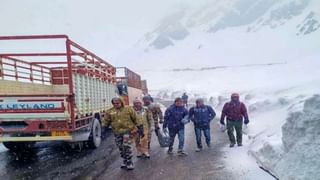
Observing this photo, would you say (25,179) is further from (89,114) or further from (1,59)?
(1,59)

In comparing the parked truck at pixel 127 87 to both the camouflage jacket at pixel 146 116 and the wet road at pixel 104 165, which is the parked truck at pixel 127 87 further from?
the camouflage jacket at pixel 146 116

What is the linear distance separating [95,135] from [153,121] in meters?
1.69

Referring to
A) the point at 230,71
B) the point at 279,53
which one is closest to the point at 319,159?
the point at 230,71

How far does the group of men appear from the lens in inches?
362

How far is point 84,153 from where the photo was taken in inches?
462

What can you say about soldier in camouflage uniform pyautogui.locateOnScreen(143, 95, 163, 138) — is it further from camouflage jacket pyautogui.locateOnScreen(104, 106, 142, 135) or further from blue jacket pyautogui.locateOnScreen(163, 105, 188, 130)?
camouflage jacket pyautogui.locateOnScreen(104, 106, 142, 135)

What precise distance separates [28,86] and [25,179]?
5.01 metres

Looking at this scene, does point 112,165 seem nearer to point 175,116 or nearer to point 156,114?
point 175,116

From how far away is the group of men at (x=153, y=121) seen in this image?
9203mm

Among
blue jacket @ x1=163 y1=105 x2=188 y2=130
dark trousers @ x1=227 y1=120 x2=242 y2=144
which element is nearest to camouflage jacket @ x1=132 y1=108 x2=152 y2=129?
blue jacket @ x1=163 y1=105 x2=188 y2=130

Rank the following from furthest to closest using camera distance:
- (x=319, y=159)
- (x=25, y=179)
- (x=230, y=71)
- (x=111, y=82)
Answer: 1. (x=230, y=71)
2. (x=111, y=82)
3. (x=25, y=179)
4. (x=319, y=159)

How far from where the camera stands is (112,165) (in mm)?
9812

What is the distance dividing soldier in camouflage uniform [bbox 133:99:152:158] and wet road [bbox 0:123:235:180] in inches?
11.2

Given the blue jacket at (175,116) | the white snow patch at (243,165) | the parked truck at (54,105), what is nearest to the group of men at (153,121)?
the blue jacket at (175,116)
